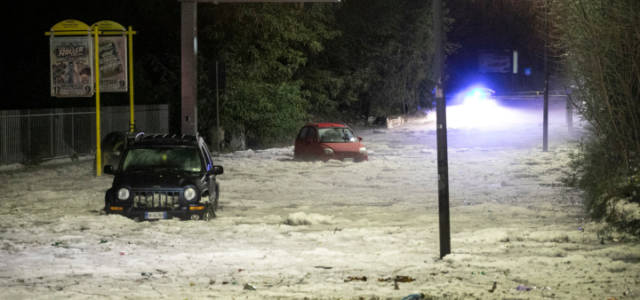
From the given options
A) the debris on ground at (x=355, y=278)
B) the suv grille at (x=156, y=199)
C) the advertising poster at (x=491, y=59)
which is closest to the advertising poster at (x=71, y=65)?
the suv grille at (x=156, y=199)

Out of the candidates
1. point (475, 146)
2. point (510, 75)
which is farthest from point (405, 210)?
point (510, 75)

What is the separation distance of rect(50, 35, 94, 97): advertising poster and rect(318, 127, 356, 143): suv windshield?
8424 mm

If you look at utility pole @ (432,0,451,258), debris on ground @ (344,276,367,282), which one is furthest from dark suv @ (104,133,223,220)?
debris on ground @ (344,276,367,282)

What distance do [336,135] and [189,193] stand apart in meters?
15.6

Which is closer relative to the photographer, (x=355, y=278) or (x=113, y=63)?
(x=355, y=278)

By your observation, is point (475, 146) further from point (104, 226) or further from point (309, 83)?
Result: point (104, 226)

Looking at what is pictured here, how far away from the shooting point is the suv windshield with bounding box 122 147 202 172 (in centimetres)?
1556

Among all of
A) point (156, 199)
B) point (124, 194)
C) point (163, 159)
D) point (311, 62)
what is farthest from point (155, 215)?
point (311, 62)

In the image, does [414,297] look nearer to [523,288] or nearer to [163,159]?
[523,288]

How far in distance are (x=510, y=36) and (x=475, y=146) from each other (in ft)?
270

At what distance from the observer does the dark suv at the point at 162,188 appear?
14594 mm

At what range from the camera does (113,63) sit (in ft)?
83.0

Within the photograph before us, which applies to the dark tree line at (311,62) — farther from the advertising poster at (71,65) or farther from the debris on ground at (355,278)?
the debris on ground at (355,278)

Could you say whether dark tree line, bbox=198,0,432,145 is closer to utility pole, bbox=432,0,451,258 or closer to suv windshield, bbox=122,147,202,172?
suv windshield, bbox=122,147,202,172
